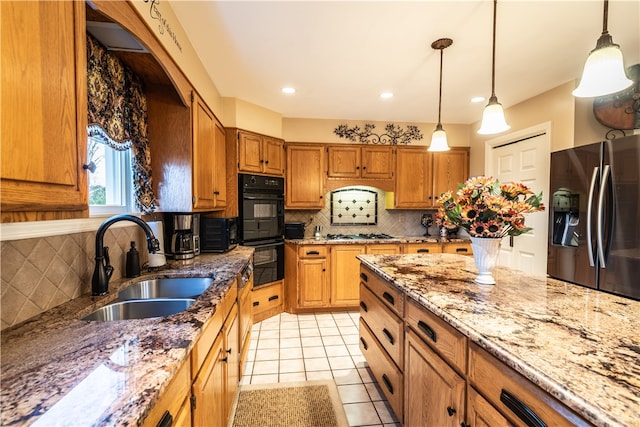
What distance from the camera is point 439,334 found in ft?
3.73

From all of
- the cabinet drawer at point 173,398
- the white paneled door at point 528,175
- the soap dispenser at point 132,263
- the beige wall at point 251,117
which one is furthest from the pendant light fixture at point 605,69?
the beige wall at point 251,117

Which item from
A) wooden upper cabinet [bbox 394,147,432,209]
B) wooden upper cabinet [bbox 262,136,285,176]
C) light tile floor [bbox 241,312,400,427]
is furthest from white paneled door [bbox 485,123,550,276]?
wooden upper cabinet [bbox 262,136,285,176]

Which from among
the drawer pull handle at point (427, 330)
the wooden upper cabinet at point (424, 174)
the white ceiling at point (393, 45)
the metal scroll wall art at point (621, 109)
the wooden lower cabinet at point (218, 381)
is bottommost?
the wooden lower cabinet at point (218, 381)

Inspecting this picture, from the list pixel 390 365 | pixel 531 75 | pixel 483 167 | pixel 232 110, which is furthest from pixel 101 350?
pixel 483 167

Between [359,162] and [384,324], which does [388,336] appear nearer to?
[384,324]

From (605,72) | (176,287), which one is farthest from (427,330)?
(176,287)

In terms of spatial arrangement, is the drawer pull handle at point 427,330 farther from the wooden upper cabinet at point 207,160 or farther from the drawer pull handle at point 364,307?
the wooden upper cabinet at point 207,160

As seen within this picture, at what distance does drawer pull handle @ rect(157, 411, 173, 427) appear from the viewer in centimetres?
71

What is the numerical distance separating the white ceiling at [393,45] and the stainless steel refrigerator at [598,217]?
31.9 inches

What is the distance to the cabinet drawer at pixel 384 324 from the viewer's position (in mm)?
1535

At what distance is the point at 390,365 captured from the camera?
165 cm

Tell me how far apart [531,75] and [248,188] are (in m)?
2.99

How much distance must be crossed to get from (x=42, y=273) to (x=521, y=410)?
1719mm

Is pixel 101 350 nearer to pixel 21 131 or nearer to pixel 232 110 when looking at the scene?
pixel 21 131
